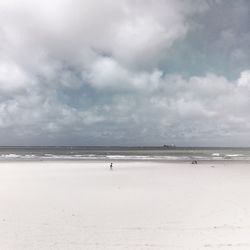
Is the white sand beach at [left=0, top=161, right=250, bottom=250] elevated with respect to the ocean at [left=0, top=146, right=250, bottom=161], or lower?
lower

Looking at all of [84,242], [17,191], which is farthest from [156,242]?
[17,191]

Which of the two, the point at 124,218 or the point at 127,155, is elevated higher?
the point at 127,155

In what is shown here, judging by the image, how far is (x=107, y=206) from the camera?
48.5ft

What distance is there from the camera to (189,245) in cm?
923

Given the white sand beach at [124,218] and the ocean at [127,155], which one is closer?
the white sand beach at [124,218]

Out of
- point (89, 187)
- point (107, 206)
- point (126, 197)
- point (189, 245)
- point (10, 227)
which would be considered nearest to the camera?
point (189, 245)

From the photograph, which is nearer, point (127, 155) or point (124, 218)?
point (124, 218)

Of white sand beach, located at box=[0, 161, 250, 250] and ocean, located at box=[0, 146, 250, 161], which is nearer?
white sand beach, located at box=[0, 161, 250, 250]

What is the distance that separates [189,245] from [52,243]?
3.88m

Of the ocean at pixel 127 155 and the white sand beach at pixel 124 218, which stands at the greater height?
the ocean at pixel 127 155

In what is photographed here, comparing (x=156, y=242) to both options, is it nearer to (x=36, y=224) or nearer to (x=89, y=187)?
(x=36, y=224)

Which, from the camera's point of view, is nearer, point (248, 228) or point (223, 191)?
point (248, 228)

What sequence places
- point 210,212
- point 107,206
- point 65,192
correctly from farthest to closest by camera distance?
point 65,192, point 107,206, point 210,212

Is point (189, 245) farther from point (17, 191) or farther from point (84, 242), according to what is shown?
point (17, 191)
